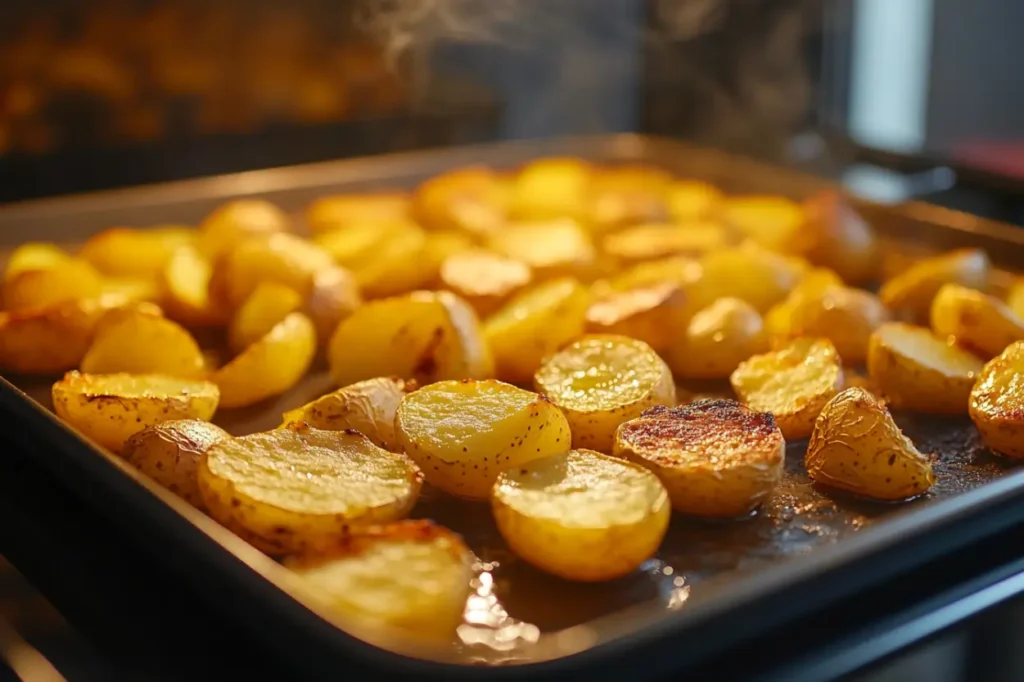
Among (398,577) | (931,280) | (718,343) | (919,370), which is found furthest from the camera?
(931,280)

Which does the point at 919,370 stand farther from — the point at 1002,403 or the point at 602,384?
the point at 602,384

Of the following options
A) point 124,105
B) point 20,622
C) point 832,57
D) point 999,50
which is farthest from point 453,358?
point 999,50

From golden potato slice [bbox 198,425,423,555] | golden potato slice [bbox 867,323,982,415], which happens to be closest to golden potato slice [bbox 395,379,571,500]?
golden potato slice [bbox 198,425,423,555]

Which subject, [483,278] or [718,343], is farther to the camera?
[483,278]

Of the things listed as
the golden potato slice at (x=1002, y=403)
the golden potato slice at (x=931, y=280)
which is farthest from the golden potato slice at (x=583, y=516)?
the golden potato slice at (x=931, y=280)

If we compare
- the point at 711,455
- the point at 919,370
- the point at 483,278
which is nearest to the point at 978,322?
the point at 919,370

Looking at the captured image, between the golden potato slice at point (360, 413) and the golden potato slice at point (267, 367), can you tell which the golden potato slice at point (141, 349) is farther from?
the golden potato slice at point (360, 413)

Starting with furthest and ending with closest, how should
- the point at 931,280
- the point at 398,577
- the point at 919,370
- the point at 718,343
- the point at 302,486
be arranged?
the point at 931,280 < the point at 718,343 < the point at 919,370 < the point at 302,486 < the point at 398,577
